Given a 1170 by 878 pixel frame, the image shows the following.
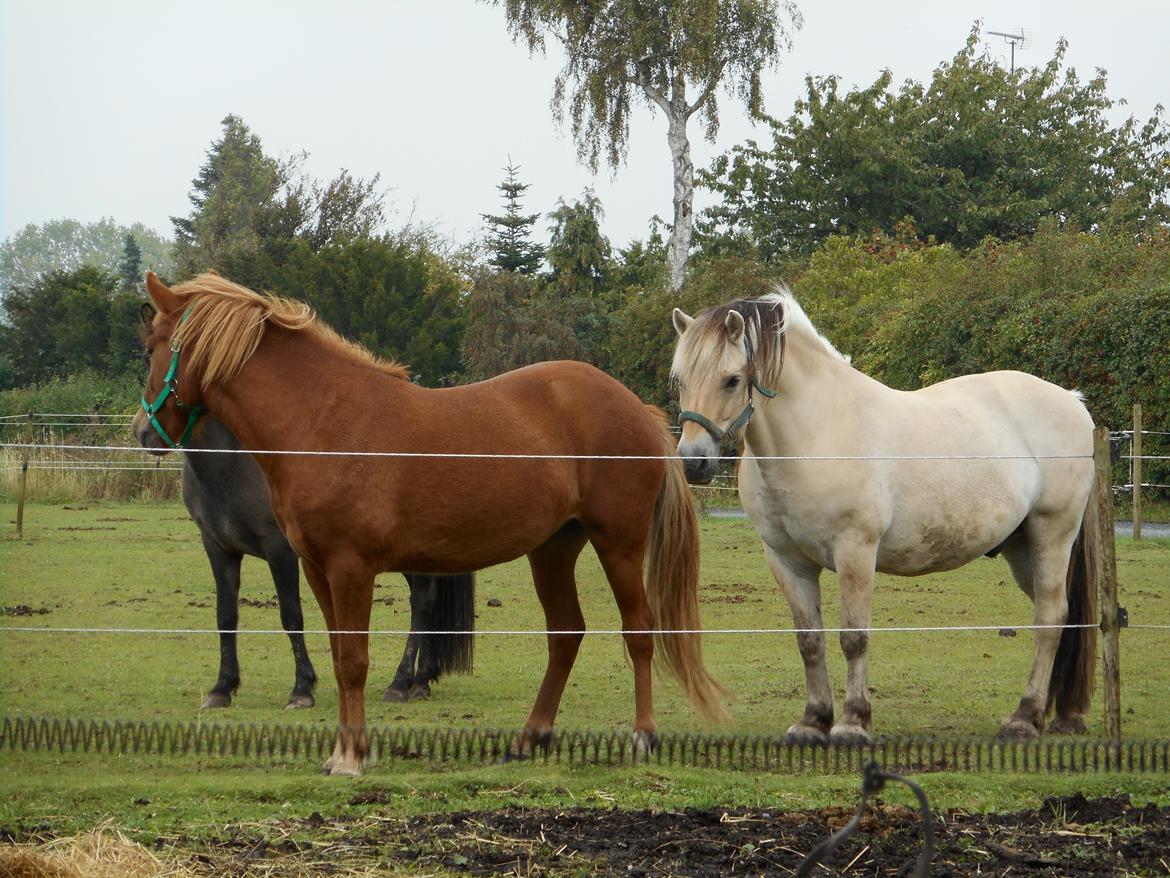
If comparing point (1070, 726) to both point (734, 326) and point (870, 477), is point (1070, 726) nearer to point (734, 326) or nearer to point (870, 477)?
point (870, 477)

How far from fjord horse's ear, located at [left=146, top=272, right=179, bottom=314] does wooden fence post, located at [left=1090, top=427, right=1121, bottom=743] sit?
4208 millimetres

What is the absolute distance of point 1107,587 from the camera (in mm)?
5949

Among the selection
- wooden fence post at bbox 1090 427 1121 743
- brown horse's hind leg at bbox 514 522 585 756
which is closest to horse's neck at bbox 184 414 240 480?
brown horse's hind leg at bbox 514 522 585 756

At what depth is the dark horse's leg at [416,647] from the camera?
289 inches

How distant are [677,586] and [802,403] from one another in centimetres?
106

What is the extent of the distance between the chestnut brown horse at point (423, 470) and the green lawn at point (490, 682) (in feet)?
1.88

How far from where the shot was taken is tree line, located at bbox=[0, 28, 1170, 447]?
19.6 meters

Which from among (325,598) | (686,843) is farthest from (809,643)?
(325,598)

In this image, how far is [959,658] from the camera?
8.56m

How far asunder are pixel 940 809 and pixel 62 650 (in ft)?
20.2

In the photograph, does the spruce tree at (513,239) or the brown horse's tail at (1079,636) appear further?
the spruce tree at (513,239)

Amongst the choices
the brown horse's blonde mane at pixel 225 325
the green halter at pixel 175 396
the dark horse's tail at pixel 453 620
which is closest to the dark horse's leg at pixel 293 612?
the dark horse's tail at pixel 453 620

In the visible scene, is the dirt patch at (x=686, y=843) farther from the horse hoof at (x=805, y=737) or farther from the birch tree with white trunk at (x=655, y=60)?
the birch tree with white trunk at (x=655, y=60)

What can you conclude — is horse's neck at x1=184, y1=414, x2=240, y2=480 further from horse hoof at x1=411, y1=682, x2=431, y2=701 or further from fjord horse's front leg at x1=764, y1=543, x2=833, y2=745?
fjord horse's front leg at x1=764, y1=543, x2=833, y2=745
